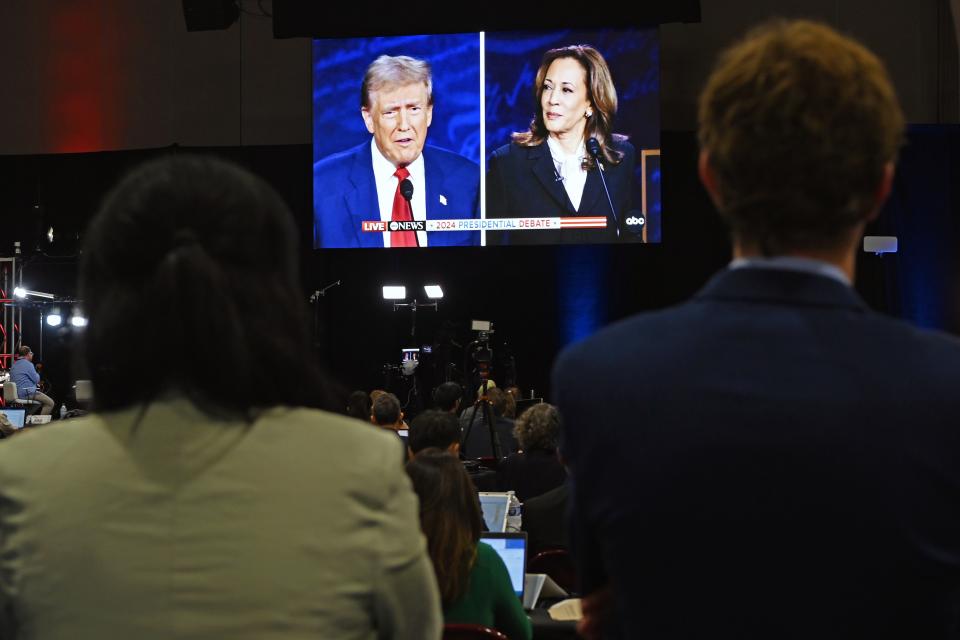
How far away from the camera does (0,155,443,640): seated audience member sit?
0.92m

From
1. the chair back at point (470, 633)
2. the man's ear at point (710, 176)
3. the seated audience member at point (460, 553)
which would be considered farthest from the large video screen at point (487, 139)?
the man's ear at point (710, 176)

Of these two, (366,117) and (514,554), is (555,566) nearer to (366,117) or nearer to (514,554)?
(514,554)

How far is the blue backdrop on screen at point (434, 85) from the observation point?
Answer: 30.0 ft

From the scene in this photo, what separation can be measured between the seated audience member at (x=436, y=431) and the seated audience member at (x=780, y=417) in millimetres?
3071

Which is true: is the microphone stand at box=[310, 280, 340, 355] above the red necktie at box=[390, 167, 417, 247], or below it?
below

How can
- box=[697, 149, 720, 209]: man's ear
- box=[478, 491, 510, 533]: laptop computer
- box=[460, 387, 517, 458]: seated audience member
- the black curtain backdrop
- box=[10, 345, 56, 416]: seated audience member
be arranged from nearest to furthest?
box=[697, 149, 720, 209]: man's ear < box=[478, 491, 510, 533]: laptop computer < box=[460, 387, 517, 458]: seated audience member < the black curtain backdrop < box=[10, 345, 56, 416]: seated audience member

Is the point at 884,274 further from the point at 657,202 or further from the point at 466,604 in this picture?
the point at 466,604

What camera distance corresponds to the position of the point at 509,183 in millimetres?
9016

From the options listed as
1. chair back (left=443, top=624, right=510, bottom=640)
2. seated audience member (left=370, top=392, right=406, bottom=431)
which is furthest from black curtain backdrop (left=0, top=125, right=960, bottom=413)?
chair back (left=443, top=624, right=510, bottom=640)

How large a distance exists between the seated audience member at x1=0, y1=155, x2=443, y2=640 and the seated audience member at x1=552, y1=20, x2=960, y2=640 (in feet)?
0.66

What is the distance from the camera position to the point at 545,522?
3965 mm

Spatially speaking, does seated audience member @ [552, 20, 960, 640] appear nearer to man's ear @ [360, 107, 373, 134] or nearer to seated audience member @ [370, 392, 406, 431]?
seated audience member @ [370, 392, 406, 431]

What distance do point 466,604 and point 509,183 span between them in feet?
22.6

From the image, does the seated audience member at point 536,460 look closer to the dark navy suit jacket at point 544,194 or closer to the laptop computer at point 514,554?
the laptop computer at point 514,554
